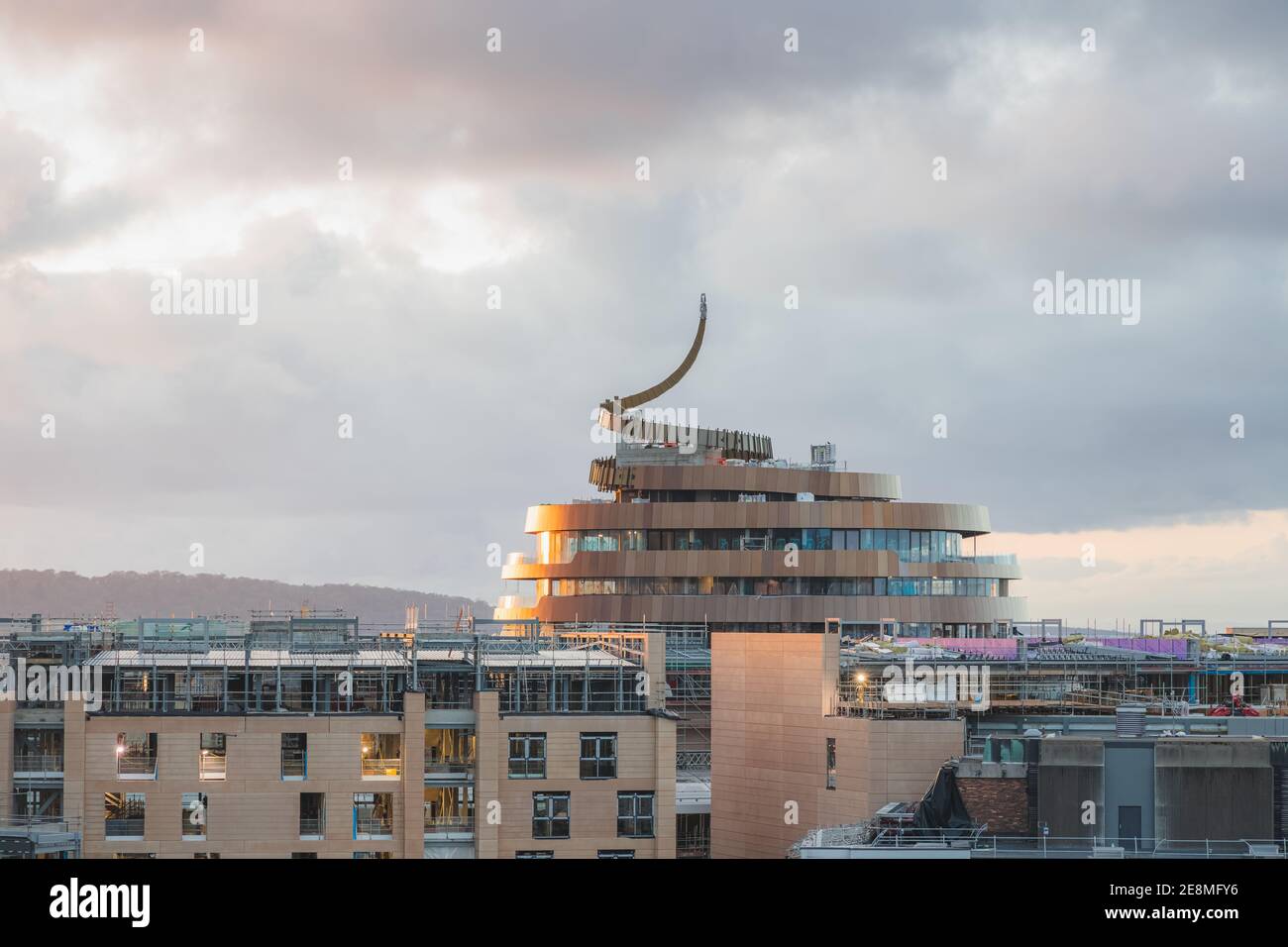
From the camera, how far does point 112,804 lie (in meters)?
71.7

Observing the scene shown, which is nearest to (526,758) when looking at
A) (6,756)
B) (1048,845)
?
(6,756)

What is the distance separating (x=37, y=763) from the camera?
7375 cm

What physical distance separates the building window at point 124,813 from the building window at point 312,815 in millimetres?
6339

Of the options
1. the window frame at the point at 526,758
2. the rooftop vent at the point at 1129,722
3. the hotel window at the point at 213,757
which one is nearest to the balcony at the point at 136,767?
the hotel window at the point at 213,757

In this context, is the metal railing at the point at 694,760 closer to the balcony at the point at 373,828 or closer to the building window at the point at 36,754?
the balcony at the point at 373,828

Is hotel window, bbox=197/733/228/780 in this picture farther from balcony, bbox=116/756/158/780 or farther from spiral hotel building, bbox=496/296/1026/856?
spiral hotel building, bbox=496/296/1026/856

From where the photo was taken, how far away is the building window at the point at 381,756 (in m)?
73.9

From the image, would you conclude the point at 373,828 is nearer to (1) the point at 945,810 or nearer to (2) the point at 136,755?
(2) the point at 136,755

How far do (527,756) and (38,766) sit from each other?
2036 centimetres

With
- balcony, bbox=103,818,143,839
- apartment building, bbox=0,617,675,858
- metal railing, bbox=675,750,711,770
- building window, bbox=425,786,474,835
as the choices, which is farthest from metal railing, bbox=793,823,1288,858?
metal railing, bbox=675,750,711,770

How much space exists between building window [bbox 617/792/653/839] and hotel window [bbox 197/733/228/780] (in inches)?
646
